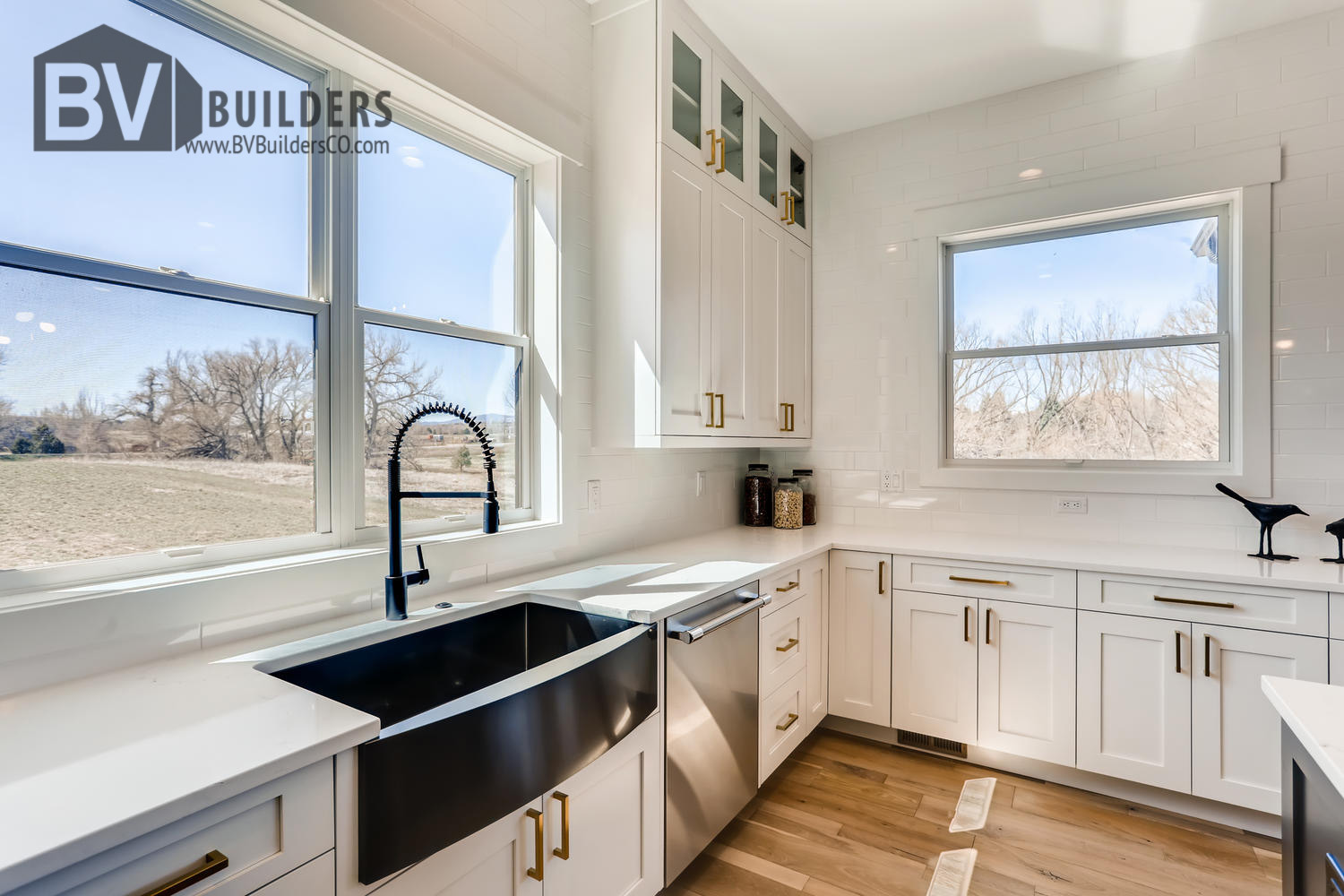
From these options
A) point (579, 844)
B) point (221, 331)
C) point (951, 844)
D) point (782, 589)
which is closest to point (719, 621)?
point (782, 589)

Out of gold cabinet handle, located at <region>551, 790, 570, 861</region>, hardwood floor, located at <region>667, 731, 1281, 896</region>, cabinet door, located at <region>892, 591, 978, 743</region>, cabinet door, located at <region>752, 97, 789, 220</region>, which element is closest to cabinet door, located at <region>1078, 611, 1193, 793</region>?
hardwood floor, located at <region>667, 731, 1281, 896</region>

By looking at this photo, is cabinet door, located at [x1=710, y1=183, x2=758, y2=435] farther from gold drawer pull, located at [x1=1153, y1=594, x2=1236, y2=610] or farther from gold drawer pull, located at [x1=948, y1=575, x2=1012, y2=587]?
gold drawer pull, located at [x1=1153, y1=594, x2=1236, y2=610]

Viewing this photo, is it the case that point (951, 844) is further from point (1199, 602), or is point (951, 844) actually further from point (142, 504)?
point (142, 504)

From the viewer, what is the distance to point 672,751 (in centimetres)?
173

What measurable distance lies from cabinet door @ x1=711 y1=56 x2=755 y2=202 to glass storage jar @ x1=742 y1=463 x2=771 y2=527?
1341 mm

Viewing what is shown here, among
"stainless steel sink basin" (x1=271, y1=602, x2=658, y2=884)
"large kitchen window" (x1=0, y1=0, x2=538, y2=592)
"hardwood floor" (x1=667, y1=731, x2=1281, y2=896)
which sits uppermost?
"large kitchen window" (x1=0, y1=0, x2=538, y2=592)

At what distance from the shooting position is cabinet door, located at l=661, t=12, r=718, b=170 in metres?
2.23

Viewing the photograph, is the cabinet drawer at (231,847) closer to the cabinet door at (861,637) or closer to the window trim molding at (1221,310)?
the cabinet door at (861,637)

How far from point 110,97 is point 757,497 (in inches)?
107

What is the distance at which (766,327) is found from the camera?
2.92 meters

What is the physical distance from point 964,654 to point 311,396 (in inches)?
94.8

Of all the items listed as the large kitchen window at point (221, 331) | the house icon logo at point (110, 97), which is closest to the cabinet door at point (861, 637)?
the large kitchen window at point (221, 331)

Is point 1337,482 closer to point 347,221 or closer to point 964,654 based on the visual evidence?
point 964,654

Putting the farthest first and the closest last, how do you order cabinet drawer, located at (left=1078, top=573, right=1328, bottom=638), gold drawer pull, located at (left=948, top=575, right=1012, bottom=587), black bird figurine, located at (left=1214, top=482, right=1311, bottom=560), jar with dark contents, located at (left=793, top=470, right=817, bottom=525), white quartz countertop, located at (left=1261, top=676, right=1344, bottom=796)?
jar with dark contents, located at (left=793, top=470, right=817, bottom=525) < gold drawer pull, located at (left=948, top=575, right=1012, bottom=587) < black bird figurine, located at (left=1214, top=482, right=1311, bottom=560) < cabinet drawer, located at (left=1078, top=573, right=1328, bottom=638) < white quartz countertop, located at (left=1261, top=676, right=1344, bottom=796)
